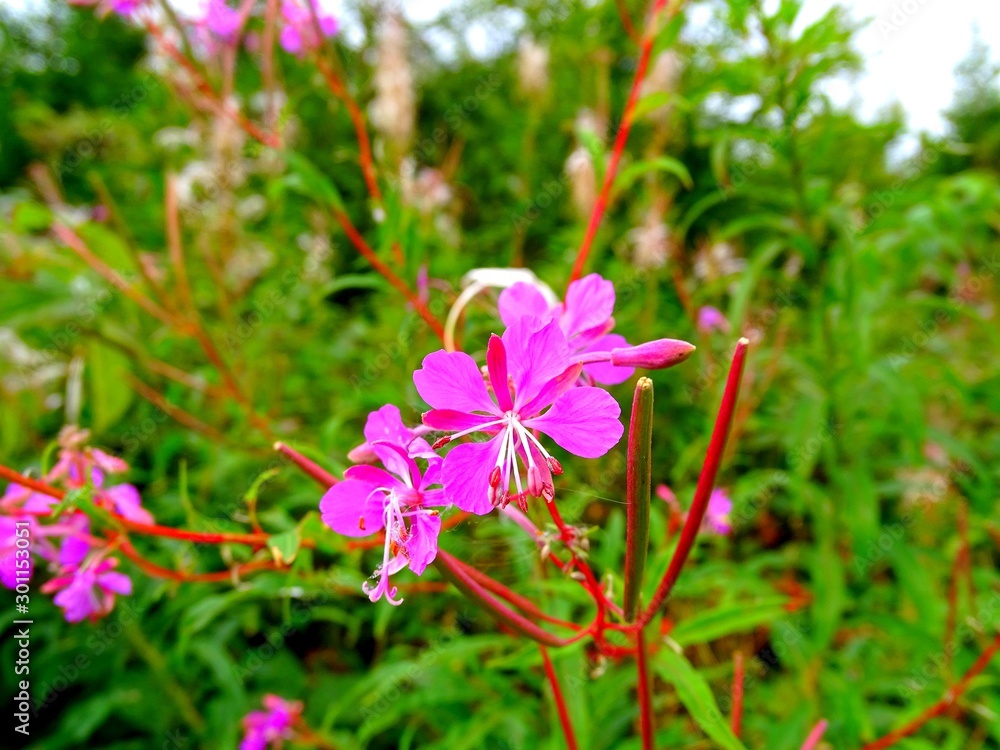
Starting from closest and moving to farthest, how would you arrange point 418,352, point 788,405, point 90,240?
point 418,352, point 90,240, point 788,405

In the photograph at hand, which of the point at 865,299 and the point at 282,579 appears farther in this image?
the point at 865,299

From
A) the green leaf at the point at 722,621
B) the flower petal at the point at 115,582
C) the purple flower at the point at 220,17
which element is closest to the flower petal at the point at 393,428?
the flower petal at the point at 115,582

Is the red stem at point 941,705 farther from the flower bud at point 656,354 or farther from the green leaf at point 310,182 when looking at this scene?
the green leaf at point 310,182

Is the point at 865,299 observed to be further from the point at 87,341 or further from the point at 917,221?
the point at 87,341

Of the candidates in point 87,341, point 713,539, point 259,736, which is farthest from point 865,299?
A: point 87,341

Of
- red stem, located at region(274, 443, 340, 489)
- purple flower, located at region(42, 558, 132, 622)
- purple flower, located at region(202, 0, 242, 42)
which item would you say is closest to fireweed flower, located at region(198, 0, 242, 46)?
purple flower, located at region(202, 0, 242, 42)

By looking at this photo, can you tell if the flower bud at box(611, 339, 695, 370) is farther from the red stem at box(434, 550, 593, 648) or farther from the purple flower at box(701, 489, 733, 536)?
the purple flower at box(701, 489, 733, 536)
